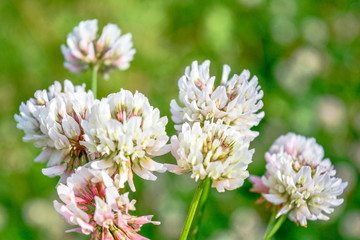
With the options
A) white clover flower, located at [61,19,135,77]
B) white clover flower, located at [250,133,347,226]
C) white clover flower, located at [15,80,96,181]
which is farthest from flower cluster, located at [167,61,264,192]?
white clover flower, located at [61,19,135,77]

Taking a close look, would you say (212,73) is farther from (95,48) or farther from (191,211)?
(191,211)

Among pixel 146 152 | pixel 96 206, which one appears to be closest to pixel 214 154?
pixel 146 152

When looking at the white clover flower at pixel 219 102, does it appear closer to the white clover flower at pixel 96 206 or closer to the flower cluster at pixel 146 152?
the flower cluster at pixel 146 152

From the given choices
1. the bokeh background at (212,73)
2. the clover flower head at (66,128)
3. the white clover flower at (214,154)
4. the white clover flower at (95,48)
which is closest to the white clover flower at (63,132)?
the clover flower head at (66,128)

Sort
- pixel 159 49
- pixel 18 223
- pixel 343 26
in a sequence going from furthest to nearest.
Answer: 1. pixel 343 26
2. pixel 159 49
3. pixel 18 223

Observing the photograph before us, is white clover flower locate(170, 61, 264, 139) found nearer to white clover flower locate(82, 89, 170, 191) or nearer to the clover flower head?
white clover flower locate(82, 89, 170, 191)

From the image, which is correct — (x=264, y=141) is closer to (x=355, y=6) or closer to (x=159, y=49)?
(x=159, y=49)

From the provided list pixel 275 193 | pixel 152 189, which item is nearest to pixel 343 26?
pixel 152 189
